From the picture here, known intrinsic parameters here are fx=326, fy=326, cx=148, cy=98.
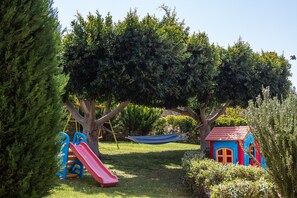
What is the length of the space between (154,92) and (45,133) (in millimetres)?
8204

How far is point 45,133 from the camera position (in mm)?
2881

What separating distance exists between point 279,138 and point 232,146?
6422 mm

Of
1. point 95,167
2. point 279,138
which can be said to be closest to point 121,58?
point 95,167

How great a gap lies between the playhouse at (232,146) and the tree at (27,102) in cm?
796

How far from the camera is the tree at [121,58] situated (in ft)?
34.5

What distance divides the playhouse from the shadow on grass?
1.45 m

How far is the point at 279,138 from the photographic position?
400 centimetres

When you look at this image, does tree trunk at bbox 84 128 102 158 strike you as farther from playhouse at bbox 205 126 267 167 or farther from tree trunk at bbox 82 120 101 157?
playhouse at bbox 205 126 267 167

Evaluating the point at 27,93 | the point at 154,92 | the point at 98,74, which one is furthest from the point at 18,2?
the point at 154,92

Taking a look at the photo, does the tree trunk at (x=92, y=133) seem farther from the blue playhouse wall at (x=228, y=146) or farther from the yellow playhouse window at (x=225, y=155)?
the yellow playhouse window at (x=225, y=155)

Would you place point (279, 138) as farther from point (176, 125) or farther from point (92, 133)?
point (176, 125)

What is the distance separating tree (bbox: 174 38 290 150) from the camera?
12688 millimetres

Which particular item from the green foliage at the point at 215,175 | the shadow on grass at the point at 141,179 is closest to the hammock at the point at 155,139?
the shadow on grass at the point at 141,179

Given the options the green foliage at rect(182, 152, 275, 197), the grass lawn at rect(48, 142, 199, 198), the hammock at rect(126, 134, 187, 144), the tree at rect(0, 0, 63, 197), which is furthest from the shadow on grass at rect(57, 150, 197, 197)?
the tree at rect(0, 0, 63, 197)
